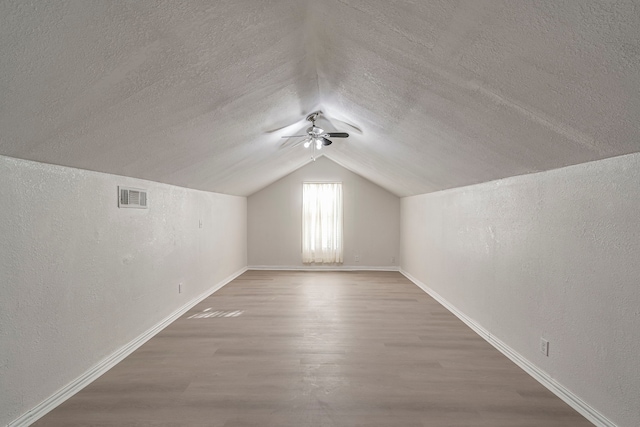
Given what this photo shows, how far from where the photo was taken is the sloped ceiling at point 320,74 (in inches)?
52.1

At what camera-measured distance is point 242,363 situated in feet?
9.93

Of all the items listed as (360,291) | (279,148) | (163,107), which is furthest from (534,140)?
(360,291)

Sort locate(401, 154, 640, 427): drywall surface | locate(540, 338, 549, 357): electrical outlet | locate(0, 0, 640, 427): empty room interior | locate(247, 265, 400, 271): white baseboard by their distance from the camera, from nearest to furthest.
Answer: locate(0, 0, 640, 427): empty room interior < locate(401, 154, 640, 427): drywall surface < locate(540, 338, 549, 357): electrical outlet < locate(247, 265, 400, 271): white baseboard

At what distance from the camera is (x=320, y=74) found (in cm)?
300

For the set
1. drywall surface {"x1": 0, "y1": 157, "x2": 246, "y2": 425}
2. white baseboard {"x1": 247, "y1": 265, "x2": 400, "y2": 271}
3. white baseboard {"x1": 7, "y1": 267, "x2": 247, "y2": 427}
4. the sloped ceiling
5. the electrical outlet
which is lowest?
white baseboard {"x1": 247, "y1": 265, "x2": 400, "y2": 271}

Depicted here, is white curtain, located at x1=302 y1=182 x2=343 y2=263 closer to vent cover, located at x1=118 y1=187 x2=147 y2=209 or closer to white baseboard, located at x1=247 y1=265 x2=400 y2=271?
white baseboard, located at x1=247 y1=265 x2=400 y2=271

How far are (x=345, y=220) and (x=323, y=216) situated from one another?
50cm

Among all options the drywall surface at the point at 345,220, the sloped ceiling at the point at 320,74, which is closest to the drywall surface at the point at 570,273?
the sloped ceiling at the point at 320,74

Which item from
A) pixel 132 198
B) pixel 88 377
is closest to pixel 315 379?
pixel 88 377

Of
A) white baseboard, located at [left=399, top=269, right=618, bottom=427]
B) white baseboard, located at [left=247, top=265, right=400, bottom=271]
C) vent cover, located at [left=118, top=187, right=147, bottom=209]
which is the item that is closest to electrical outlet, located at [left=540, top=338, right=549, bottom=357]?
white baseboard, located at [left=399, top=269, right=618, bottom=427]

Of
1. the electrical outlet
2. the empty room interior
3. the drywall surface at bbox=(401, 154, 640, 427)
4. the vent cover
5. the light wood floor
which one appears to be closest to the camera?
the empty room interior

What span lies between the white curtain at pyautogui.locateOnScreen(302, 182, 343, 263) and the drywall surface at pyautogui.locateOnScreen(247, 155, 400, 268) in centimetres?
12

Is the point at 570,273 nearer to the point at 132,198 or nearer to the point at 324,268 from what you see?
the point at 132,198

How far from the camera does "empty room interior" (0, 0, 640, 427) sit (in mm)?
1519
